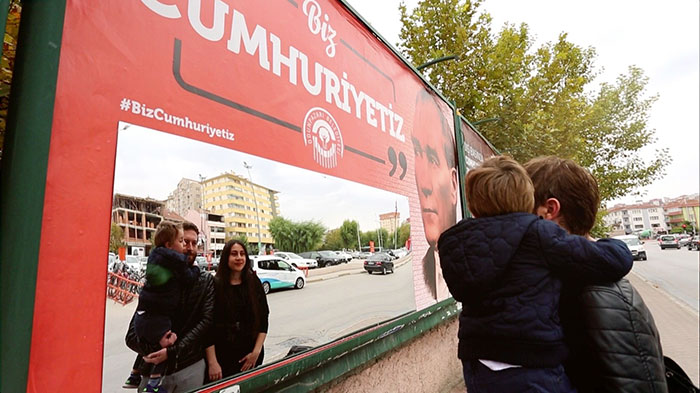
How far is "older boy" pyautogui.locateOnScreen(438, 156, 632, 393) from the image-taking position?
115 centimetres

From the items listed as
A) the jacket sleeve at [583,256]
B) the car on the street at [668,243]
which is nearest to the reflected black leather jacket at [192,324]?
the jacket sleeve at [583,256]

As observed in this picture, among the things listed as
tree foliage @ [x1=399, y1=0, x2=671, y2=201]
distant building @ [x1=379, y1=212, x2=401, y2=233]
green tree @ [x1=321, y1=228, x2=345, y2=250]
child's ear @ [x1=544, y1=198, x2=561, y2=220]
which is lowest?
green tree @ [x1=321, y1=228, x2=345, y2=250]

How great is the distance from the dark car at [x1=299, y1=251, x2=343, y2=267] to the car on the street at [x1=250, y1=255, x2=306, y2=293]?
0.12m

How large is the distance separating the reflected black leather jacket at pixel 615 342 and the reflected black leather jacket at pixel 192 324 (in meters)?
1.24

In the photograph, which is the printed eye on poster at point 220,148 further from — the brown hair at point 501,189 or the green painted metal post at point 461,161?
the green painted metal post at point 461,161

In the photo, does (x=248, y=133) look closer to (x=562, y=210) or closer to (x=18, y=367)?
(x=18, y=367)

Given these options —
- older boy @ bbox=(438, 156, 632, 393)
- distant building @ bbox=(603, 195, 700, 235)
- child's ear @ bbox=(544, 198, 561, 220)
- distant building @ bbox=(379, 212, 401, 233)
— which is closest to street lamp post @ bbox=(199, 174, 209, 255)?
older boy @ bbox=(438, 156, 632, 393)

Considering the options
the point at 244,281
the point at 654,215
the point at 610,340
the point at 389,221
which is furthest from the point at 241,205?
the point at 654,215

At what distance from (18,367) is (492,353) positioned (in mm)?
1308

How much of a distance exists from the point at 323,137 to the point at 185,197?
3.16 feet

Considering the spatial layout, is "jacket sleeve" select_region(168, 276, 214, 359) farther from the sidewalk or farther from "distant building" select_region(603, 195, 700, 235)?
"distant building" select_region(603, 195, 700, 235)

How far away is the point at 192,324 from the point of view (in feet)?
4.20

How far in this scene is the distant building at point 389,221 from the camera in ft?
8.89

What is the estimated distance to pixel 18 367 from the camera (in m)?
0.88
